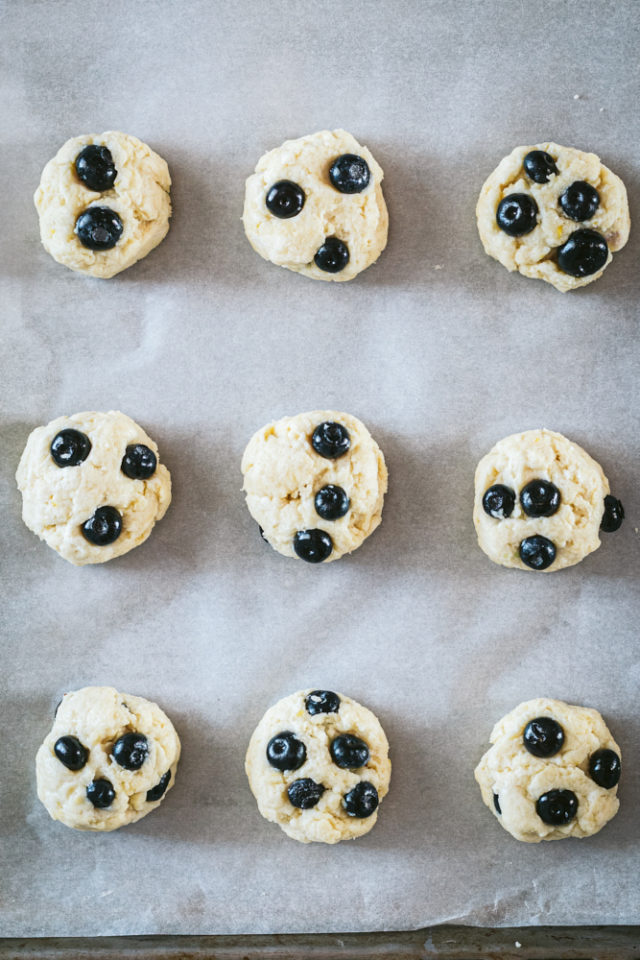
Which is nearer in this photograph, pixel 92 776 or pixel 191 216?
pixel 92 776

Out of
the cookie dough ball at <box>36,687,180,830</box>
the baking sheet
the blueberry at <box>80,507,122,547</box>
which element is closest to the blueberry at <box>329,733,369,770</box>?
the baking sheet

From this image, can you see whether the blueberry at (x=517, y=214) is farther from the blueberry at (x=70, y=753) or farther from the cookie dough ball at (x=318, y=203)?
the blueberry at (x=70, y=753)

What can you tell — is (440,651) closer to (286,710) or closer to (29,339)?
(286,710)

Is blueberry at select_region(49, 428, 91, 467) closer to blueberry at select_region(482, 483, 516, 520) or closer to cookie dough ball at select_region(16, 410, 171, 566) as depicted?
cookie dough ball at select_region(16, 410, 171, 566)

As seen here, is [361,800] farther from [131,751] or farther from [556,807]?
[131,751]

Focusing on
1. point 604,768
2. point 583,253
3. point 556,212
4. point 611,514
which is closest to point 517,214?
point 556,212

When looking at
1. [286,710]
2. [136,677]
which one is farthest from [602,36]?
[136,677]

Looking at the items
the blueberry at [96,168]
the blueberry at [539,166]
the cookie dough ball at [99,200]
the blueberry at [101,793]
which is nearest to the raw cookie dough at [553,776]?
the blueberry at [101,793]

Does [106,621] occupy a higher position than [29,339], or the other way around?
[29,339]
